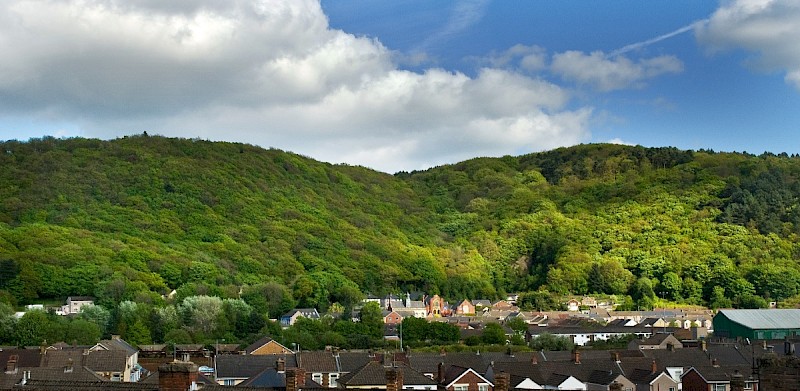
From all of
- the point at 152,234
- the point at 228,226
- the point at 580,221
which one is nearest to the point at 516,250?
the point at 580,221

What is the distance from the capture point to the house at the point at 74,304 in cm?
9744

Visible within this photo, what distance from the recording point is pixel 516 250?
18162 cm

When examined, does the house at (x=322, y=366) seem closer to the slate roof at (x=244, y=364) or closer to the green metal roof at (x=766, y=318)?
the slate roof at (x=244, y=364)

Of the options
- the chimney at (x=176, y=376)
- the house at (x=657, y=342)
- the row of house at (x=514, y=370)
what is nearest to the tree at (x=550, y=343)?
the house at (x=657, y=342)

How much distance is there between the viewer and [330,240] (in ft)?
531

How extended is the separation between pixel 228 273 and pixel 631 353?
263ft

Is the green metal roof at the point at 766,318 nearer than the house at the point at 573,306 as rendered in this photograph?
Yes

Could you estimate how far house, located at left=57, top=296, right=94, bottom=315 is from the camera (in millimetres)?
97438

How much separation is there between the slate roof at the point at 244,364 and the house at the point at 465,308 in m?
85.9

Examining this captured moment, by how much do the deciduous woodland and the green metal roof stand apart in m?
47.5

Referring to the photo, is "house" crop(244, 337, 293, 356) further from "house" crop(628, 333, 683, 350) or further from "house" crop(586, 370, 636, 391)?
"house" crop(586, 370, 636, 391)

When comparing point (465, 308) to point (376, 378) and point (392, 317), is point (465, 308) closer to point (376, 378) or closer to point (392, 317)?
point (392, 317)

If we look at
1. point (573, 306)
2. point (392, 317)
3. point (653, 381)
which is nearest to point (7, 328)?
point (392, 317)

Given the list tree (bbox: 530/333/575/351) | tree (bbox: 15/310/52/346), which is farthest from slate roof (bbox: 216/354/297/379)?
tree (bbox: 15/310/52/346)
